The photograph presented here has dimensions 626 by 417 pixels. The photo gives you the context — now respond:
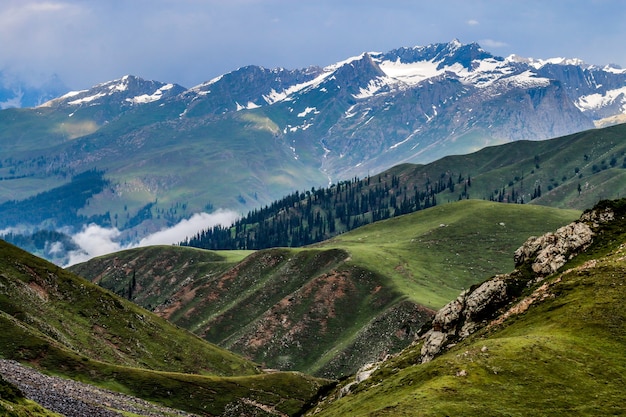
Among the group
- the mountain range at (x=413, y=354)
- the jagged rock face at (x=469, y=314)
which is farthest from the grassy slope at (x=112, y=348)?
the jagged rock face at (x=469, y=314)

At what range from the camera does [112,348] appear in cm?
13650

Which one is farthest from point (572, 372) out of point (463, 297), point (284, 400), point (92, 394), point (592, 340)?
point (284, 400)

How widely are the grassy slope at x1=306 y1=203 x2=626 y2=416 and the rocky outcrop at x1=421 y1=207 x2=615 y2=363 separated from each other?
6.55m

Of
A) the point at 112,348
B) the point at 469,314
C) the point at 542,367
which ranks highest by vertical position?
the point at 469,314

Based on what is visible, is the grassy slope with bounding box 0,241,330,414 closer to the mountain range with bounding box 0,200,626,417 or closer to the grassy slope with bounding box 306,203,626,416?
the mountain range with bounding box 0,200,626,417

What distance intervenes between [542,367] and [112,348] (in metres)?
98.8

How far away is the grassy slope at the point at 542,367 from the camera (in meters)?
→ 55.4

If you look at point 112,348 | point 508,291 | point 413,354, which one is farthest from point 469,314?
point 112,348

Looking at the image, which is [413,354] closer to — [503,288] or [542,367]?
[503,288]

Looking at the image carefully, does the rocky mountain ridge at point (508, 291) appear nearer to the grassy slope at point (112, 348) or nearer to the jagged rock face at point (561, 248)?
the jagged rock face at point (561, 248)

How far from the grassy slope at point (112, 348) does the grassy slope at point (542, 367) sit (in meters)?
49.8

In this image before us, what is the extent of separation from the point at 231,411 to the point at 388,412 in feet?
237

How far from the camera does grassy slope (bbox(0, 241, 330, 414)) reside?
110 meters

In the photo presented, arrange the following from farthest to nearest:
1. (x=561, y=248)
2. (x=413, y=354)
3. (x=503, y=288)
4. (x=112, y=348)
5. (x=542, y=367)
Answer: (x=112, y=348) → (x=413, y=354) → (x=561, y=248) → (x=503, y=288) → (x=542, y=367)
